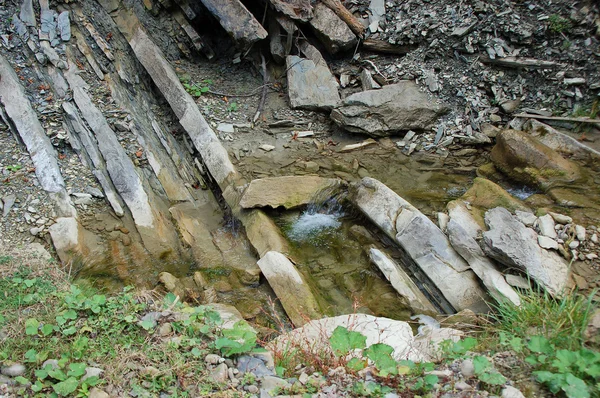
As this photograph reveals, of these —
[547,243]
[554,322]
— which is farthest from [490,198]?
[554,322]

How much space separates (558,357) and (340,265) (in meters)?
2.69

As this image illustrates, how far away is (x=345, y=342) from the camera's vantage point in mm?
2625

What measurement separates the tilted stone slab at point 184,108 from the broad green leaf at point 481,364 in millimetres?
4007

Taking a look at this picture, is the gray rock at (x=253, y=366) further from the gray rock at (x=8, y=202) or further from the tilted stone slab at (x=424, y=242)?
the gray rock at (x=8, y=202)

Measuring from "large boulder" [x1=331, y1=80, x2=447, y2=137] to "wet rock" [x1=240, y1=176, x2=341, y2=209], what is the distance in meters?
1.51

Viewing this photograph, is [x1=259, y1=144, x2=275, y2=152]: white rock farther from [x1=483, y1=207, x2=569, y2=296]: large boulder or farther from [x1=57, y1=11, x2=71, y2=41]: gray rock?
[x1=483, y1=207, x2=569, y2=296]: large boulder

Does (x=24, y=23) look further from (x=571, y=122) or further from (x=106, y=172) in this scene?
(x=571, y=122)

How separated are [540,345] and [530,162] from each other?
334 centimetres

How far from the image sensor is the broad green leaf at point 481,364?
2.34 m

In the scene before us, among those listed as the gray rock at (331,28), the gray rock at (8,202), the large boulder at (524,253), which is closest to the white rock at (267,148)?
the gray rock at (331,28)

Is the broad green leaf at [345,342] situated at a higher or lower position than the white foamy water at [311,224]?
higher

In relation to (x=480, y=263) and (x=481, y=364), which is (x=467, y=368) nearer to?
(x=481, y=364)

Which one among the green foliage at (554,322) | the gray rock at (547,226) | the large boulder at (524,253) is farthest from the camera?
the gray rock at (547,226)

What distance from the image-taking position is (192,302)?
429 centimetres
